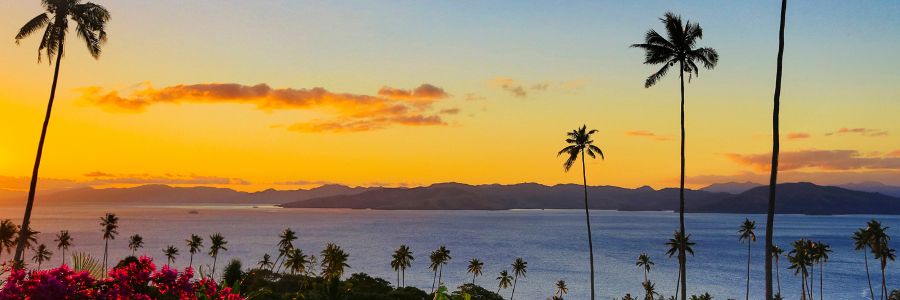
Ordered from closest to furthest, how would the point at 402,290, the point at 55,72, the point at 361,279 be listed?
the point at 55,72 < the point at 402,290 < the point at 361,279

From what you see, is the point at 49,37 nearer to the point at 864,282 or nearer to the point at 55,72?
the point at 55,72

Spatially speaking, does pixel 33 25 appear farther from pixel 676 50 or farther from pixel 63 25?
pixel 676 50

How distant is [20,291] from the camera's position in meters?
8.53

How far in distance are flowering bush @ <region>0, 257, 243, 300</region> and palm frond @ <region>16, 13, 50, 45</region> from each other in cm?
2843

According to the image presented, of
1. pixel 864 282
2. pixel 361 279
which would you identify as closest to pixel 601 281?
pixel 864 282

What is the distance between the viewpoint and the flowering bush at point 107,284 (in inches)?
333

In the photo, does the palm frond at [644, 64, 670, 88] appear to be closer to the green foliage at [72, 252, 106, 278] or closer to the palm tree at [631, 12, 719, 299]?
the palm tree at [631, 12, 719, 299]

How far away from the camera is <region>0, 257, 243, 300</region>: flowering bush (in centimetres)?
845

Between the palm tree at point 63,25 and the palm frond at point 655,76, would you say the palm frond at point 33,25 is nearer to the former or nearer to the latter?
the palm tree at point 63,25

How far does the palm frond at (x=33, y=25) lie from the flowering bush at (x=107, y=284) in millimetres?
28428

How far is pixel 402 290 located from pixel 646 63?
46594 mm

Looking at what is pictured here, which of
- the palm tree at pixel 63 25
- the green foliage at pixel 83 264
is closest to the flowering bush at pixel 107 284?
the green foliage at pixel 83 264

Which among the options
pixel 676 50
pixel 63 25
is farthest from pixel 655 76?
pixel 63 25

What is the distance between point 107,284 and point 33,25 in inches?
1145
